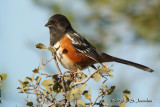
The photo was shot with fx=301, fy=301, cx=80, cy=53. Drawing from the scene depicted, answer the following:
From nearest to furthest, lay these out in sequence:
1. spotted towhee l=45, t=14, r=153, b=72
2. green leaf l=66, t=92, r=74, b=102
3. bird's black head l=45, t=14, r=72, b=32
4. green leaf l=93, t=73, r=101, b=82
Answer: green leaf l=66, t=92, r=74, b=102
green leaf l=93, t=73, r=101, b=82
spotted towhee l=45, t=14, r=153, b=72
bird's black head l=45, t=14, r=72, b=32

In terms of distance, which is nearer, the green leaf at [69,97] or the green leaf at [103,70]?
the green leaf at [69,97]

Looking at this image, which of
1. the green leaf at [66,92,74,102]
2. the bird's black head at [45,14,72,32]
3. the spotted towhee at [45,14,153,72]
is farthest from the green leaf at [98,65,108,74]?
the bird's black head at [45,14,72,32]

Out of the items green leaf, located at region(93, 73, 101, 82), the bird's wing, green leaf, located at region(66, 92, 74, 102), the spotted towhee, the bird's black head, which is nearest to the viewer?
green leaf, located at region(66, 92, 74, 102)

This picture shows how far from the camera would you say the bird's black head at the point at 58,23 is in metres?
3.29

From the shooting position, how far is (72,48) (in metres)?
3.10

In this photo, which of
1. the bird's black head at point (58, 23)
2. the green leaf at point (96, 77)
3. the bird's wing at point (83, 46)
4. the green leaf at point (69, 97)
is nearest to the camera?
the green leaf at point (69, 97)

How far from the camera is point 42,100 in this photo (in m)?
1.64

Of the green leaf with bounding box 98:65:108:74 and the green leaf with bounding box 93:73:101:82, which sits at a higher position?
the green leaf with bounding box 98:65:108:74

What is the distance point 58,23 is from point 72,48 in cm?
40

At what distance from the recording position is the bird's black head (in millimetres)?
3288

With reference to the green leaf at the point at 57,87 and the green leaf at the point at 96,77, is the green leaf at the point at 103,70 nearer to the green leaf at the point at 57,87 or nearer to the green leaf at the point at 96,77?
the green leaf at the point at 96,77

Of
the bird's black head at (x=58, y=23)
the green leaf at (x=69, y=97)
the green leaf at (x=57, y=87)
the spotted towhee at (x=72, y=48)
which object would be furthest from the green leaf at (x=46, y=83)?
the bird's black head at (x=58, y=23)

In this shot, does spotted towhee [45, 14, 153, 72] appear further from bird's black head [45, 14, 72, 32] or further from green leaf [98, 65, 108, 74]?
green leaf [98, 65, 108, 74]

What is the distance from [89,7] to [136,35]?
693 mm
